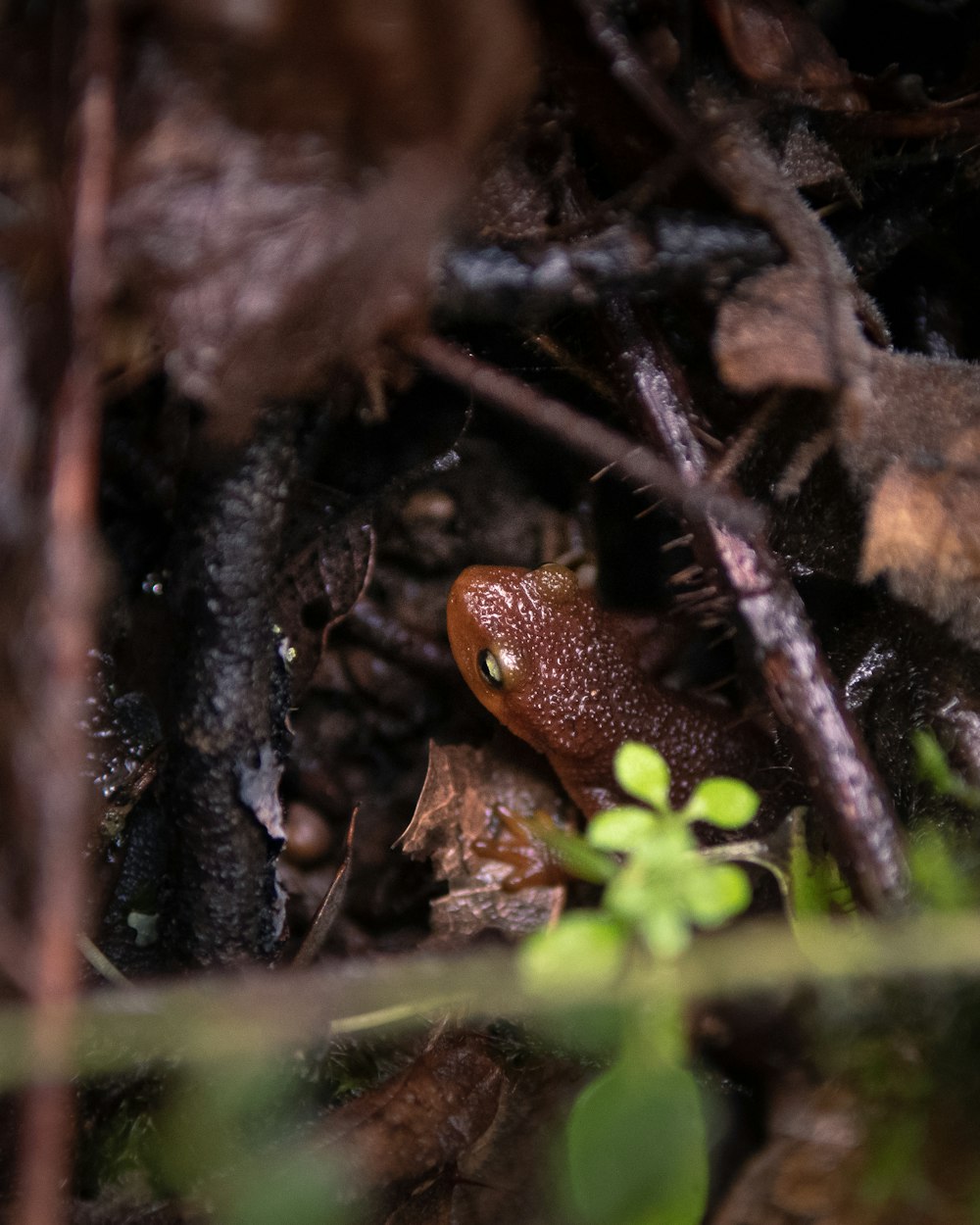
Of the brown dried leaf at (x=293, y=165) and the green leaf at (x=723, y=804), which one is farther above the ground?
the brown dried leaf at (x=293, y=165)

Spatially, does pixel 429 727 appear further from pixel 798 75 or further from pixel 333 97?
pixel 798 75

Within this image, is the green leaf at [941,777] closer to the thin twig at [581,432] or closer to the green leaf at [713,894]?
the thin twig at [581,432]

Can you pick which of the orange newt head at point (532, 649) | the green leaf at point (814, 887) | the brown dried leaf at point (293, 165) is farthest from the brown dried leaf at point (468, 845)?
the brown dried leaf at point (293, 165)

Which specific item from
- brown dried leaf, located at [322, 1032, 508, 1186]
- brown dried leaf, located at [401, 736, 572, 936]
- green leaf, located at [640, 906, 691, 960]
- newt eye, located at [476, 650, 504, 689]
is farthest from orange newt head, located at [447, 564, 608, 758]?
green leaf, located at [640, 906, 691, 960]

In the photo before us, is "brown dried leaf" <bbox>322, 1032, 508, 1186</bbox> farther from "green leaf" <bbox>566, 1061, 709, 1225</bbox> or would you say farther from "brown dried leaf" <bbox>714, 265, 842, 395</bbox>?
"brown dried leaf" <bbox>714, 265, 842, 395</bbox>

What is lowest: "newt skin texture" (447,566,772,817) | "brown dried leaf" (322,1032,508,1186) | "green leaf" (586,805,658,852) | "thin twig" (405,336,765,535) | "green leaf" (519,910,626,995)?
"brown dried leaf" (322,1032,508,1186)

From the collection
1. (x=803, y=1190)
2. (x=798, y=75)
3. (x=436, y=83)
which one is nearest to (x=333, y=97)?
(x=436, y=83)
